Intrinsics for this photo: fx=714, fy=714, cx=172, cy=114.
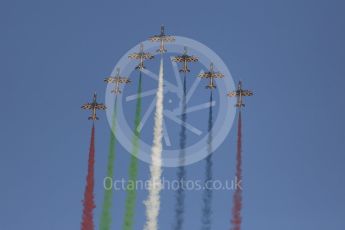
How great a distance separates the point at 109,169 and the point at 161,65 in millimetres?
22570

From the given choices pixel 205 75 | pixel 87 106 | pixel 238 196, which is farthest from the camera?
pixel 87 106

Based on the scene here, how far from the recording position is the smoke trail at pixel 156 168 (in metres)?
129

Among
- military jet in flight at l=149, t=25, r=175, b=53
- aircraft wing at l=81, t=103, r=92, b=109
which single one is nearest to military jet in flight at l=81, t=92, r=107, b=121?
aircraft wing at l=81, t=103, r=92, b=109

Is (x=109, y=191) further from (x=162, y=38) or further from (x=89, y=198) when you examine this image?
(x=162, y=38)

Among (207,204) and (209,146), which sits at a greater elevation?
(209,146)

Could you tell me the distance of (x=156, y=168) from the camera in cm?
13288

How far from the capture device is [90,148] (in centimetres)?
13538

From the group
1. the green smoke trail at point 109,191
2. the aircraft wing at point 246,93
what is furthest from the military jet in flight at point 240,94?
the green smoke trail at point 109,191

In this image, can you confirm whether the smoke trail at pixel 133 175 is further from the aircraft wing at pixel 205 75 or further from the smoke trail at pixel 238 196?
the smoke trail at pixel 238 196

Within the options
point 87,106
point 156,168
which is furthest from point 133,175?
point 87,106

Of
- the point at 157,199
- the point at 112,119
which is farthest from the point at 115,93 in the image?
the point at 157,199

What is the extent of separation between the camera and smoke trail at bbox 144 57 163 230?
12938cm

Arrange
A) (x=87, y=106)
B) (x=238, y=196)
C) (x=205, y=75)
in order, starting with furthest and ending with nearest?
(x=87, y=106), (x=205, y=75), (x=238, y=196)

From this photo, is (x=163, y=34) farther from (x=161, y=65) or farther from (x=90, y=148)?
(x=90, y=148)
